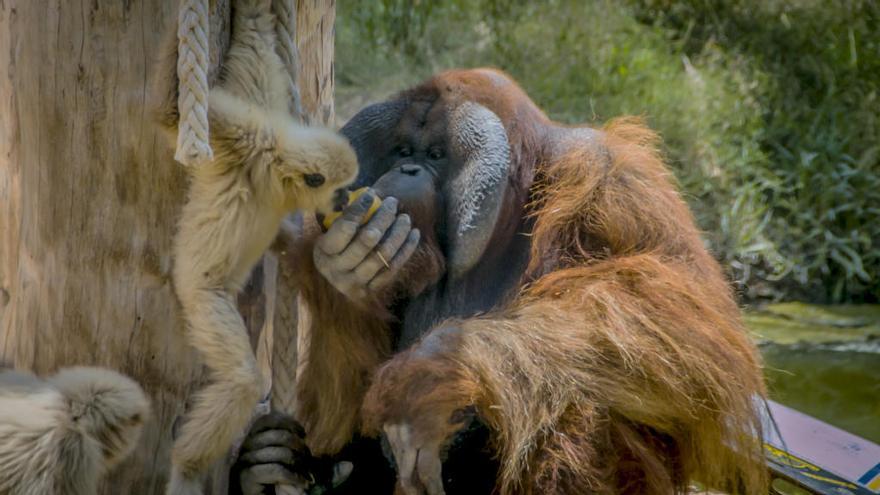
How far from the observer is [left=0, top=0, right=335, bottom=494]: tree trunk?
2.08 meters

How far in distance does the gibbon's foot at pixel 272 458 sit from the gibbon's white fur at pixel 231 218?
1.40ft

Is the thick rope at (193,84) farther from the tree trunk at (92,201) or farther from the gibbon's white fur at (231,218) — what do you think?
the tree trunk at (92,201)

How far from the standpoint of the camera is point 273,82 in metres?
2.15

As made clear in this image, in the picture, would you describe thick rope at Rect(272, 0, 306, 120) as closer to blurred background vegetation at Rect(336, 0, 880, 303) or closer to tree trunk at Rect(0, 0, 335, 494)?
tree trunk at Rect(0, 0, 335, 494)

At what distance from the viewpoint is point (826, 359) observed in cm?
529

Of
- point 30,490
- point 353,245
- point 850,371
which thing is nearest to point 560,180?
point 353,245

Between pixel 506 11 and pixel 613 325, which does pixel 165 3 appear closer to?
pixel 613 325

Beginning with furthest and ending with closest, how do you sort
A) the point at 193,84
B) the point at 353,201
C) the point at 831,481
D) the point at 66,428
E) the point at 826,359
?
the point at 826,359, the point at 831,481, the point at 353,201, the point at 66,428, the point at 193,84

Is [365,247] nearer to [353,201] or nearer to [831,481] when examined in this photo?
[353,201]

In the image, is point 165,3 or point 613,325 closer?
point 165,3

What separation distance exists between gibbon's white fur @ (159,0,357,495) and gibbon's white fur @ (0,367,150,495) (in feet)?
0.38

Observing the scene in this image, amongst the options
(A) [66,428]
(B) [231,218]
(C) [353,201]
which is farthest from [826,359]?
(A) [66,428]

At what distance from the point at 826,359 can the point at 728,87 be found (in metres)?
2.24

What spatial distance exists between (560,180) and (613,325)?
15.3 inches
